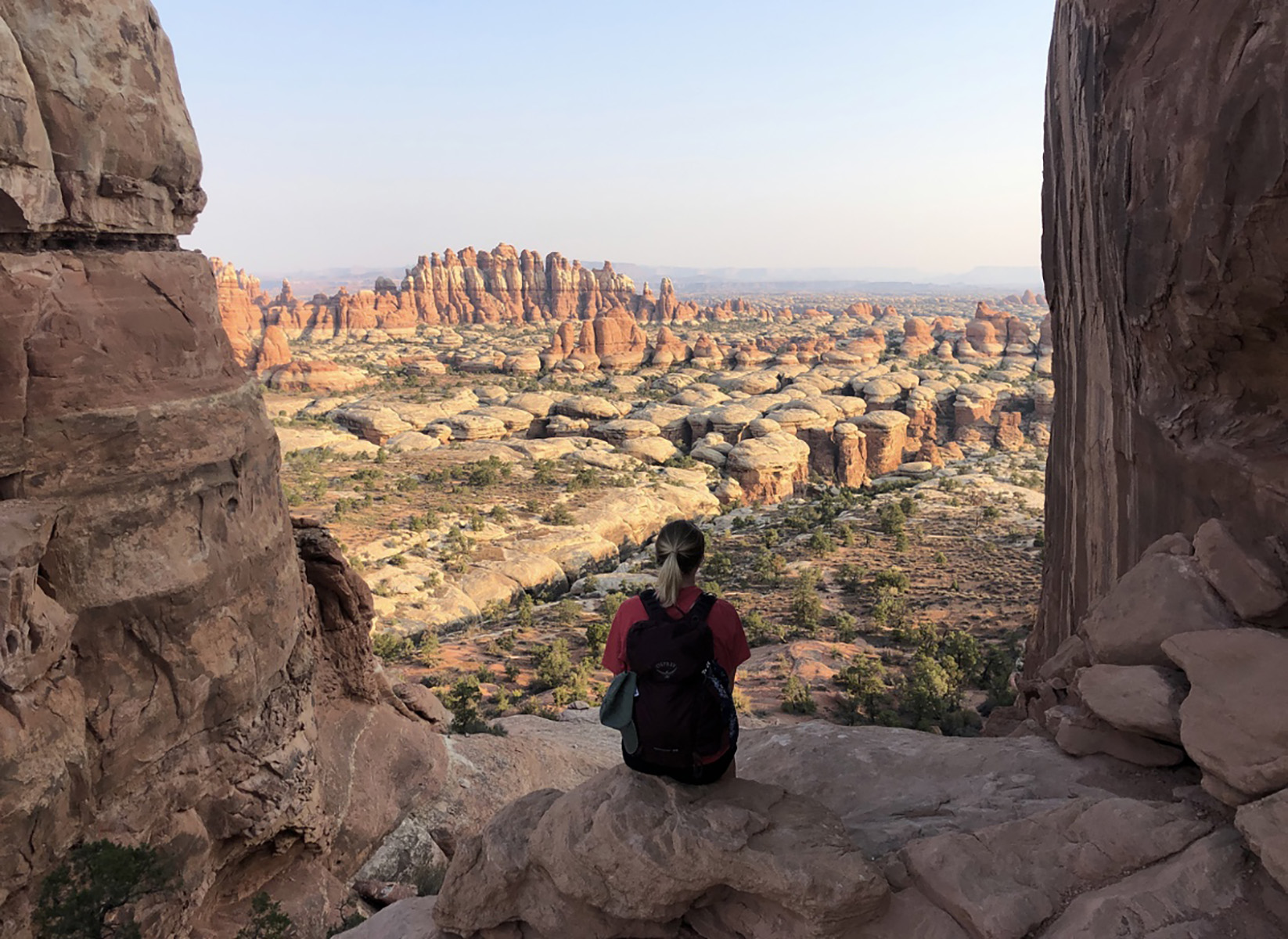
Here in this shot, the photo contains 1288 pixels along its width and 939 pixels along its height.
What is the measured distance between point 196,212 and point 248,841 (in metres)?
5.47

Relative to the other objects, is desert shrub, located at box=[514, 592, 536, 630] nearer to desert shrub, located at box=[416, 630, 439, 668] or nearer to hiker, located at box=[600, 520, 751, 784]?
desert shrub, located at box=[416, 630, 439, 668]

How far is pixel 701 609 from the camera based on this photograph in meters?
3.55

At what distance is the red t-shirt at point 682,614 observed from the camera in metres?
3.56

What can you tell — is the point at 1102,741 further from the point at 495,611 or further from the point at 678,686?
the point at 495,611

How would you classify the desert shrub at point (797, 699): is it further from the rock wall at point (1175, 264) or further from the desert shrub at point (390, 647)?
the desert shrub at point (390, 647)

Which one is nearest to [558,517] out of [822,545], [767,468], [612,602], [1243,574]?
[612,602]

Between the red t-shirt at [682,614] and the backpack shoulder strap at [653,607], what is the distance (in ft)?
0.06

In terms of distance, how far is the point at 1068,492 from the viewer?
6648 millimetres

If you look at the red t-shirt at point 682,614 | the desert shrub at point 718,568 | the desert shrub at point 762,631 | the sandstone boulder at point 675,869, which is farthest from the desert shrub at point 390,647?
the red t-shirt at point 682,614

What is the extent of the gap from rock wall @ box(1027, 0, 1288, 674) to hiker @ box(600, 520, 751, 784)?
8.77ft

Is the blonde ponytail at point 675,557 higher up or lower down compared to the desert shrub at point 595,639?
higher up

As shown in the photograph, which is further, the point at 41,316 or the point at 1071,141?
the point at 1071,141

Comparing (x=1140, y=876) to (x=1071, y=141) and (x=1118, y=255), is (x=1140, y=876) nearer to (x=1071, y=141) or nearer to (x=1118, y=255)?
(x=1118, y=255)

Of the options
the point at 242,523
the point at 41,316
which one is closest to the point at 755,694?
the point at 242,523
